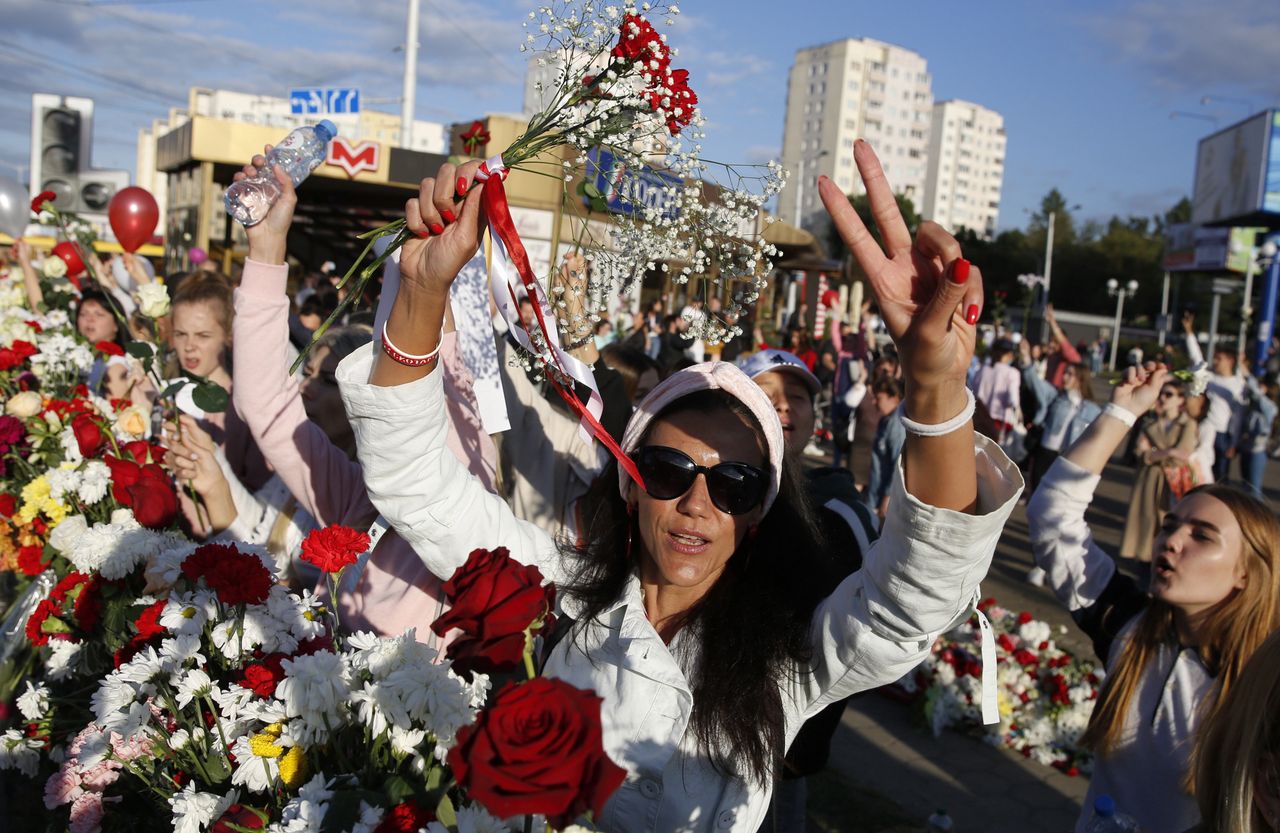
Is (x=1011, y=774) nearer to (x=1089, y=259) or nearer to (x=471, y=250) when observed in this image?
(x=471, y=250)

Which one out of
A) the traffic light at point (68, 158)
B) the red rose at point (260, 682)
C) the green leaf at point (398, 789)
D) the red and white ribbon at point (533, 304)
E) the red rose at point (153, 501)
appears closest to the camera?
the green leaf at point (398, 789)

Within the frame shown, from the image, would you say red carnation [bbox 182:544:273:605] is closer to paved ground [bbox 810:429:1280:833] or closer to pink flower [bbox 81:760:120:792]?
pink flower [bbox 81:760:120:792]

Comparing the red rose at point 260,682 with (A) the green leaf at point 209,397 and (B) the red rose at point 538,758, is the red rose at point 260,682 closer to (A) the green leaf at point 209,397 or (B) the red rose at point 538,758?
(B) the red rose at point 538,758

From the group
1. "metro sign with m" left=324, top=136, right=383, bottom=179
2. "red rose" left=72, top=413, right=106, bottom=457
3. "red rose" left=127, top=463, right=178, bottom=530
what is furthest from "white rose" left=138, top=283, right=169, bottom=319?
"metro sign with m" left=324, top=136, right=383, bottom=179

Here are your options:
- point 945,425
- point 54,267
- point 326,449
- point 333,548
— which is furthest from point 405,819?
point 54,267

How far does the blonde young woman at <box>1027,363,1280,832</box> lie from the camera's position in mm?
2432

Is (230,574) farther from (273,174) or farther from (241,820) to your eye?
(273,174)

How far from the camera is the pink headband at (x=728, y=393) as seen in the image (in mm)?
1896

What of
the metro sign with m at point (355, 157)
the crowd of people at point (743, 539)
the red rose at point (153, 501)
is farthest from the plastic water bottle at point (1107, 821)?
the metro sign with m at point (355, 157)

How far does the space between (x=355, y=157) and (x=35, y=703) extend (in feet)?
52.9

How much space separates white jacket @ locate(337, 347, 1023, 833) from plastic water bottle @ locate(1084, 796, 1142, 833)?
0.74 metres

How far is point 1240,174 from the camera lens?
36438 millimetres

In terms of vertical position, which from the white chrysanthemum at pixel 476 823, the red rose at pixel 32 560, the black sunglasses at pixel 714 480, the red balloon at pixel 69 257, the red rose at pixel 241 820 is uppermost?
the red balloon at pixel 69 257

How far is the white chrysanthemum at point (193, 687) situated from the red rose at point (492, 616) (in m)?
0.57
